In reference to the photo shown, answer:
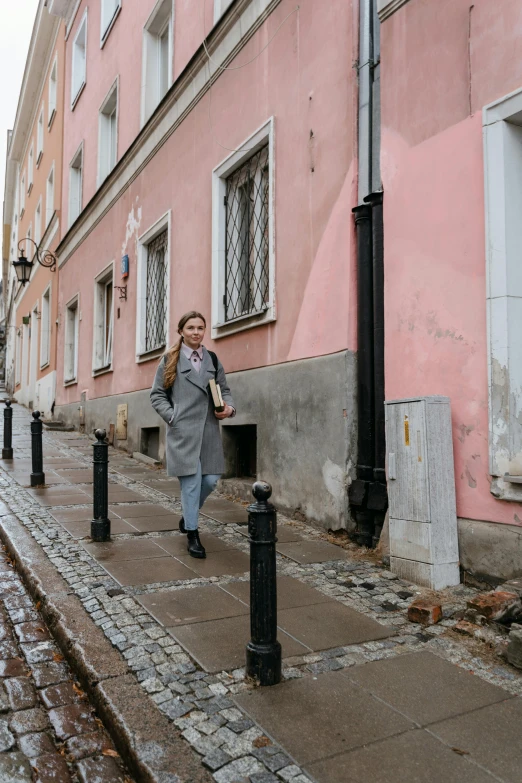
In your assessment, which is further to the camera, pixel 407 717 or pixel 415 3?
pixel 415 3

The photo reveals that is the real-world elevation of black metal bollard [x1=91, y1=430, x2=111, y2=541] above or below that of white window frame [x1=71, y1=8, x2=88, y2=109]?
below

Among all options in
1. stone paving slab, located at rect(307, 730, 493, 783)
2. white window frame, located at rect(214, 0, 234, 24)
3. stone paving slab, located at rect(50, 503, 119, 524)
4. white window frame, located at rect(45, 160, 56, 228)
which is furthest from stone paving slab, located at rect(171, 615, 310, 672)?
white window frame, located at rect(45, 160, 56, 228)

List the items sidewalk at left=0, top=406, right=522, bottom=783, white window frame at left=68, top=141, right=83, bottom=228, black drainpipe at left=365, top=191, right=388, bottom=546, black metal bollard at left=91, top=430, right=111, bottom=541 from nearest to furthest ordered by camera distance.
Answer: sidewalk at left=0, top=406, right=522, bottom=783 < black drainpipe at left=365, top=191, right=388, bottom=546 < black metal bollard at left=91, top=430, right=111, bottom=541 < white window frame at left=68, top=141, right=83, bottom=228

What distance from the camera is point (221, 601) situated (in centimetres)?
393

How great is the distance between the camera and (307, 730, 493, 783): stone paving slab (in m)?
2.16

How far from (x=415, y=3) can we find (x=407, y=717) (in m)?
4.81

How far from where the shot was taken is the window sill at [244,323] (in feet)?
22.3

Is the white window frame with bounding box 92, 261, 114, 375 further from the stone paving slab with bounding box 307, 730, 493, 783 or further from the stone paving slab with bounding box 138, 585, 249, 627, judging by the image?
the stone paving slab with bounding box 307, 730, 493, 783

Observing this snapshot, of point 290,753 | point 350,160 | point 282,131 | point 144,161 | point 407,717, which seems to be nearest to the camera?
point 290,753

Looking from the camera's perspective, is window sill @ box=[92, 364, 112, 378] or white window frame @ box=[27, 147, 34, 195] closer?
window sill @ box=[92, 364, 112, 378]

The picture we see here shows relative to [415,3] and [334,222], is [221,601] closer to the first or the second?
[334,222]

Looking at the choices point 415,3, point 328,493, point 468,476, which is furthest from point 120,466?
point 415,3

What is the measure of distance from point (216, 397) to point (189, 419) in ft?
0.88

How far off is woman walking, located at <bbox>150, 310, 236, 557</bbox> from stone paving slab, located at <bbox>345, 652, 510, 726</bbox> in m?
2.13
